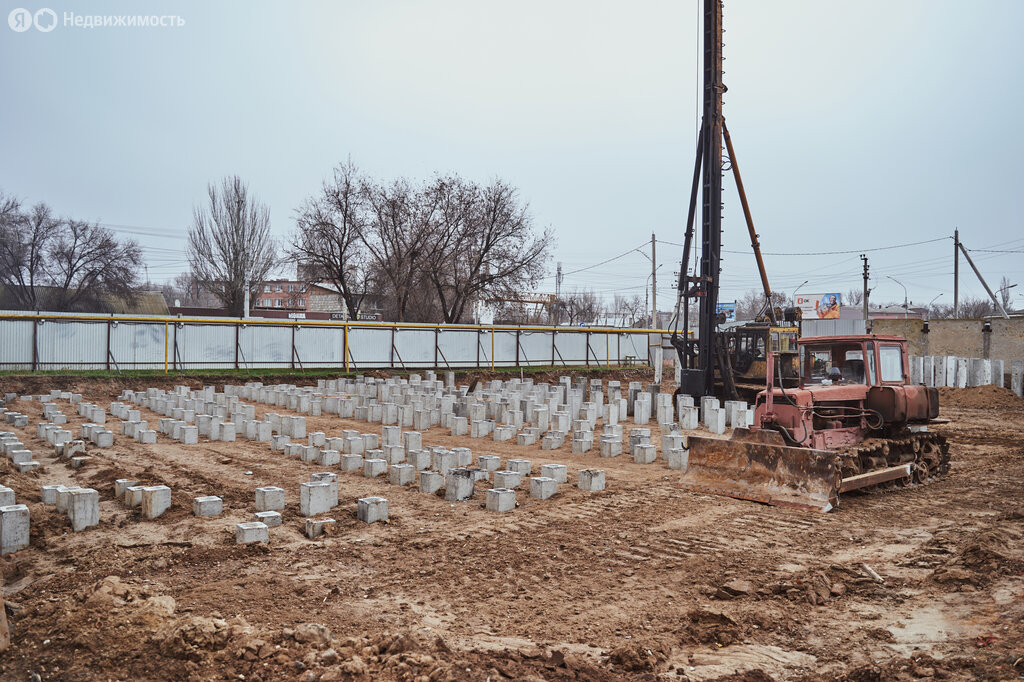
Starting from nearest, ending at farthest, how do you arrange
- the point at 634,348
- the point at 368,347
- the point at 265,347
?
1. the point at 265,347
2. the point at 368,347
3. the point at 634,348

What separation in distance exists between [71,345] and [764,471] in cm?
2054

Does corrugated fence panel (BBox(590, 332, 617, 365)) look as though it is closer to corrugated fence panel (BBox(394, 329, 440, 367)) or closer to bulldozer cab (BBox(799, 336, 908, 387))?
corrugated fence panel (BBox(394, 329, 440, 367))

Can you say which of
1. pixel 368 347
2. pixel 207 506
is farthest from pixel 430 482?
pixel 368 347

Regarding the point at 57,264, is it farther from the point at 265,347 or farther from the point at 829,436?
the point at 829,436

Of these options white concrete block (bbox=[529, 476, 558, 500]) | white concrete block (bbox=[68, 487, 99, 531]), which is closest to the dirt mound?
white concrete block (bbox=[529, 476, 558, 500])

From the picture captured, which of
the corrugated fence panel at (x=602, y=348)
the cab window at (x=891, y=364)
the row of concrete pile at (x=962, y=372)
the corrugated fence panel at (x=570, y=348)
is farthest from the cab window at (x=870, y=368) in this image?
the corrugated fence panel at (x=602, y=348)

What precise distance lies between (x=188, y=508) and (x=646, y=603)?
4.90 m

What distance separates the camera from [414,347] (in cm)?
2673

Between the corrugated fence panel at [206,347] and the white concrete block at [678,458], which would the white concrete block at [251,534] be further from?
the corrugated fence panel at [206,347]

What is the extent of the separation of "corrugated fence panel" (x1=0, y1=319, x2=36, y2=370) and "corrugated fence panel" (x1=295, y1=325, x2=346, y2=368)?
25.2ft

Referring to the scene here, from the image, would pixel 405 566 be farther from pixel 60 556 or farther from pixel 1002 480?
pixel 1002 480

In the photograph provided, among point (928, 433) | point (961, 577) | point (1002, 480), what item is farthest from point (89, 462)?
point (1002, 480)

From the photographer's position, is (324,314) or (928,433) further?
(324,314)

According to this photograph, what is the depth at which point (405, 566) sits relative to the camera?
227 inches
